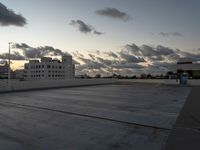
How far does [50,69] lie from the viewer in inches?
3258

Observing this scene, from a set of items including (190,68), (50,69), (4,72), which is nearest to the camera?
(4,72)

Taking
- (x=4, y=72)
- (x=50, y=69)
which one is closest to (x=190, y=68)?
(x=4, y=72)

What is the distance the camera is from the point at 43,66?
268 ft

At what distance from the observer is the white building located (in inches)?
3164

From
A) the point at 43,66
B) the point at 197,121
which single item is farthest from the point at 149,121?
the point at 43,66

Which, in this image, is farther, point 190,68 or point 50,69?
point 50,69

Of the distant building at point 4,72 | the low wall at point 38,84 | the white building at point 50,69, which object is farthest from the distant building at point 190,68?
the distant building at point 4,72

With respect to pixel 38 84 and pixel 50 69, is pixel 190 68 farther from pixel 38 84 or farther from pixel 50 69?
pixel 50 69

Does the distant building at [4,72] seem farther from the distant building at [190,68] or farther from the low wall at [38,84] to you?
the distant building at [190,68]

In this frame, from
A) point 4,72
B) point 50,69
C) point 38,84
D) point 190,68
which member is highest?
point 50,69

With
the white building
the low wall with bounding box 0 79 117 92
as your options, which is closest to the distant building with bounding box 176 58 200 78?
the low wall with bounding box 0 79 117 92

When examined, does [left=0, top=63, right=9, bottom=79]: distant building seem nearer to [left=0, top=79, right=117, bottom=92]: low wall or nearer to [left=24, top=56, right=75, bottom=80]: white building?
[left=0, top=79, right=117, bottom=92]: low wall

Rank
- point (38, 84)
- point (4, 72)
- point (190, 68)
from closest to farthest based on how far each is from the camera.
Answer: point (38, 84)
point (4, 72)
point (190, 68)

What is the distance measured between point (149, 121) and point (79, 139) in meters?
3.62
